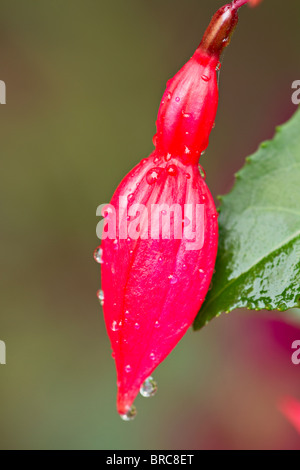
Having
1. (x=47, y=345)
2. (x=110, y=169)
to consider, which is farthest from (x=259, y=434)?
(x=110, y=169)

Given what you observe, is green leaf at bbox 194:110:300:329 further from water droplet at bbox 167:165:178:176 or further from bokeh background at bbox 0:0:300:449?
bokeh background at bbox 0:0:300:449

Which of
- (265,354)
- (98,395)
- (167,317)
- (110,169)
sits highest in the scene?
(167,317)

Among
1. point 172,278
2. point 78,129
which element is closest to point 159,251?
point 172,278

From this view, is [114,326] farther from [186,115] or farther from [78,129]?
[78,129]

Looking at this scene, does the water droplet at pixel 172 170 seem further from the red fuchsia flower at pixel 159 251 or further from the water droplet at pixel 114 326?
the water droplet at pixel 114 326

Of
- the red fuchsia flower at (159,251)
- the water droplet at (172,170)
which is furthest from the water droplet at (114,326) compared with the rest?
the water droplet at (172,170)

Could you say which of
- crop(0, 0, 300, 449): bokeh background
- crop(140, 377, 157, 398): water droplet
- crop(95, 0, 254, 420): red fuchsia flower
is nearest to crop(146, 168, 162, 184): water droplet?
crop(95, 0, 254, 420): red fuchsia flower

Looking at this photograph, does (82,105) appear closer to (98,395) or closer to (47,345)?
(47,345)
